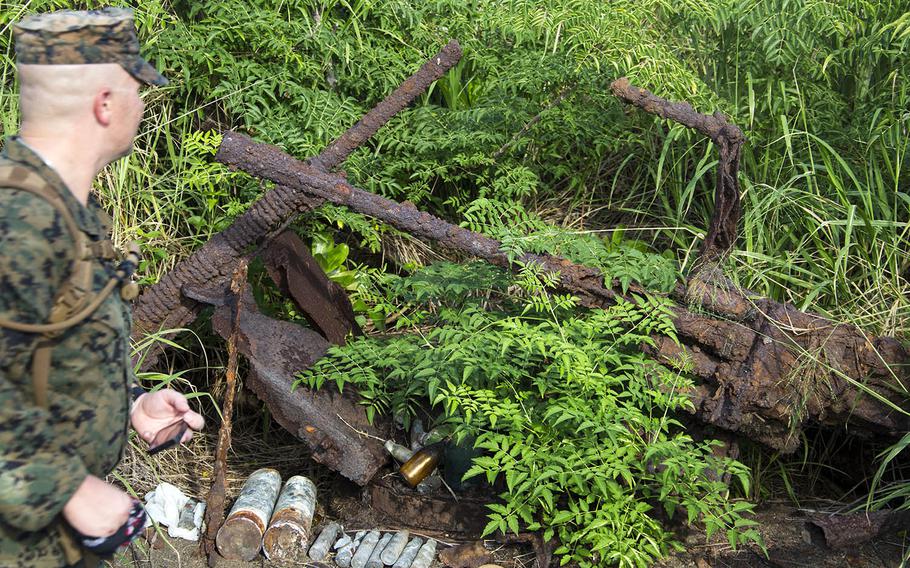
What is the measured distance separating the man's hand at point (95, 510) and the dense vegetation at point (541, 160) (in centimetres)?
181

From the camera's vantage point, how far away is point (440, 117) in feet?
15.2

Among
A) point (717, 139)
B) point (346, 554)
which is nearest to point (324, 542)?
point (346, 554)

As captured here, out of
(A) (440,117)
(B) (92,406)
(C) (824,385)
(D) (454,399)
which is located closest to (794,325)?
(C) (824,385)

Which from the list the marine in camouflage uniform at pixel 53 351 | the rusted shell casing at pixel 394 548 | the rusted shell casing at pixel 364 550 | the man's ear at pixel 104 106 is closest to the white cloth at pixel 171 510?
the rusted shell casing at pixel 364 550

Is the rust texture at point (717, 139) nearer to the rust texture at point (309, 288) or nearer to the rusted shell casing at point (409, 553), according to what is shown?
the rust texture at point (309, 288)

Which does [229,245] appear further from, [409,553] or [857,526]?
[857,526]

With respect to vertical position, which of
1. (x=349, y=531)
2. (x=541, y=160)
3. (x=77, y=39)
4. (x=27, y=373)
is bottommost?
(x=349, y=531)

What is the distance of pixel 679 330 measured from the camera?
334 cm

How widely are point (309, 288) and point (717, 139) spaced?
5.69 ft

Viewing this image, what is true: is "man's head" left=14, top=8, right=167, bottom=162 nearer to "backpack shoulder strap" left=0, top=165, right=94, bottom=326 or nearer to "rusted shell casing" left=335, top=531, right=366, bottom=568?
"backpack shoulder strap" left=0, top=165, right=94, bottom=326

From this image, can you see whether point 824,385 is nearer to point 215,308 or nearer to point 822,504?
point 822,504

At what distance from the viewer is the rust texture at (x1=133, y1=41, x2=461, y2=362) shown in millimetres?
3283

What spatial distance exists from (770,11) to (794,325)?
1.73 metres

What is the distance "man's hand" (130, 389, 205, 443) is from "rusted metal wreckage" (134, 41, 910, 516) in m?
1.41
